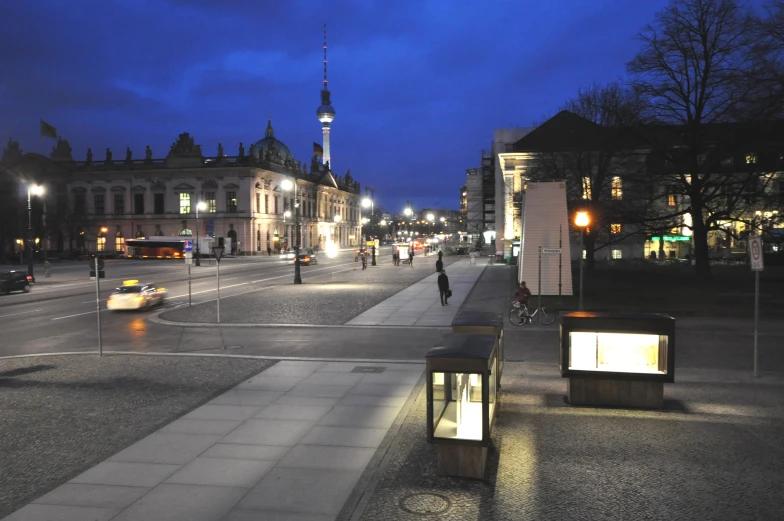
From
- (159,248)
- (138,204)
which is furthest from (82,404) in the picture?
(138,204)

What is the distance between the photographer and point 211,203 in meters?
102

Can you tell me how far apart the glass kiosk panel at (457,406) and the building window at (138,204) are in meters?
107

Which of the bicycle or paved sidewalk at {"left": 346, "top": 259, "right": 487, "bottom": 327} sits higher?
the bicycle

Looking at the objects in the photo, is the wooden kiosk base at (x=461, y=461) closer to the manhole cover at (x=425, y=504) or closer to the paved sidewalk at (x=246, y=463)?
the manhole cover at (x=425, y=504)

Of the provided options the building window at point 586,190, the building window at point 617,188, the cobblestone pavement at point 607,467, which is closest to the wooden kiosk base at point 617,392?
the cobblestone pavement at point 607,467

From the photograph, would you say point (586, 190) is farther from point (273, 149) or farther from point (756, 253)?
point (273, 149)

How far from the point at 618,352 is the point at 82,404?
920 centimetres

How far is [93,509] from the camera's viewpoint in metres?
6.09

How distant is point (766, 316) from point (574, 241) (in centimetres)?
3864

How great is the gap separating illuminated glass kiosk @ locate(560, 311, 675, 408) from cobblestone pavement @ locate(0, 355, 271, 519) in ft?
21.2

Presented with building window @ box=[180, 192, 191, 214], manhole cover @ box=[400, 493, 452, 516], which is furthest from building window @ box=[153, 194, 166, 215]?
manhole cover @ box=[400, 493, 452, 516]

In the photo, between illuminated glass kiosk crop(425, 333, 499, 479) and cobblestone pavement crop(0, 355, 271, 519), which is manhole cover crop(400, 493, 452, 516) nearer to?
illuminated glass kiosk crop(425, 333, 499, 479)

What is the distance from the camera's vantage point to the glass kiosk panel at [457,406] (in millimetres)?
6762

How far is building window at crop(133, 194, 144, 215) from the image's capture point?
104000mm
